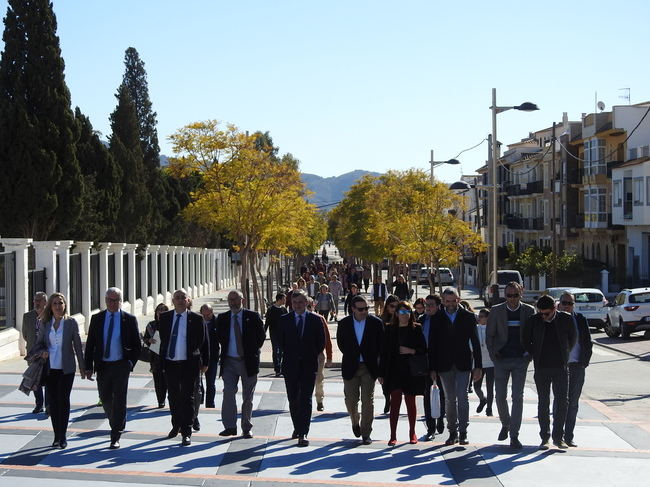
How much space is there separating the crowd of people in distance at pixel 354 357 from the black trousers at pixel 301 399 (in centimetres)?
1

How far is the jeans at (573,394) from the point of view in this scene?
11125 millimetres

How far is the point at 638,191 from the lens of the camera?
52.3m

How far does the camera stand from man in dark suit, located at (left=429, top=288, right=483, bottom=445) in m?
11.1

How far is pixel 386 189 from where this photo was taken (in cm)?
5991

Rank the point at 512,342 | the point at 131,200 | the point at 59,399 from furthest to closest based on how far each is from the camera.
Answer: the point at 131,200, the point at 512,342, the point at 59,399

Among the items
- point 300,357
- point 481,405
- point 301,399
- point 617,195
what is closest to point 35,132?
point 481,405

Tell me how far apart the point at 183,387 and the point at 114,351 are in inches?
34.0

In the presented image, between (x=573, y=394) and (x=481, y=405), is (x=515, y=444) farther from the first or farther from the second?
(x=481, y=405)

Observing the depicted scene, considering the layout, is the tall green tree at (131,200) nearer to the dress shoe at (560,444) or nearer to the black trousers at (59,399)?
the black trousers at (59,399)

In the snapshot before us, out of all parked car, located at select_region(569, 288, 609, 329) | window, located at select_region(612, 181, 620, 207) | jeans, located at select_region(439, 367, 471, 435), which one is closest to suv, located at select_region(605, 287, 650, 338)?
parked car, located at select_region(569, 288, 609, 329)

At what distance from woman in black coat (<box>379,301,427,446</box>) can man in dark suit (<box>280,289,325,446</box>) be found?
2.46 feet

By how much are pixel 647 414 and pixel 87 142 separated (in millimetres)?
23643

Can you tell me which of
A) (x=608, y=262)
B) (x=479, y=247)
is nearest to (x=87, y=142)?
(x=479, y=247)

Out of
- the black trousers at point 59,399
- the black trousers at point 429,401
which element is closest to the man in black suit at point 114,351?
the black trousers at point 59,399
